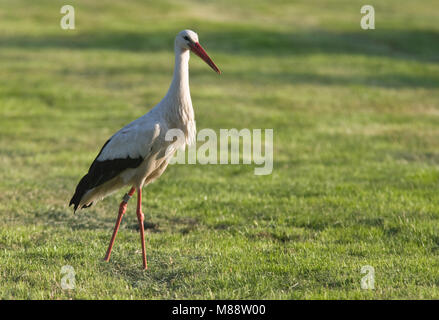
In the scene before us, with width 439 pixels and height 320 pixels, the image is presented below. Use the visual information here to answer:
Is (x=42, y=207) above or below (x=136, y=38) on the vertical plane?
below

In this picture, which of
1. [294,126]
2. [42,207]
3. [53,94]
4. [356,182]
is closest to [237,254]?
[42,207]

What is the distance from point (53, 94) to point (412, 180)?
1226 centimetres

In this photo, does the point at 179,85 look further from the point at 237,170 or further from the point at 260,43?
the point at 260,43

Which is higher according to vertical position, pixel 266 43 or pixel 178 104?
pixel 266 43

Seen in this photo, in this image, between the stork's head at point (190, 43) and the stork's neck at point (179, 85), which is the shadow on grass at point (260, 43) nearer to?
the stork's head at point (190, 43)

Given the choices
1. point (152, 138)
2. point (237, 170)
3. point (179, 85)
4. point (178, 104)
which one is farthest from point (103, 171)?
point (237, 170)

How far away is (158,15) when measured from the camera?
35781 millimetres

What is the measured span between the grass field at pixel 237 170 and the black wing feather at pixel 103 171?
74 cm

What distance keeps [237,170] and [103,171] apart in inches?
209

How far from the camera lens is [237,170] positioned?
11984mm

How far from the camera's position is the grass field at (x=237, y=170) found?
21.1ft

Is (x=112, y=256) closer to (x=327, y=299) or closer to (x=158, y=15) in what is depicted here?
(x=327, y=299)

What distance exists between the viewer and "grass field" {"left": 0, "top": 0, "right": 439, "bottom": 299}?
21.1ft

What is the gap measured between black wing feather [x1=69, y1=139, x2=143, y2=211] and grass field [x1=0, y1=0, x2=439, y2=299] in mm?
744
